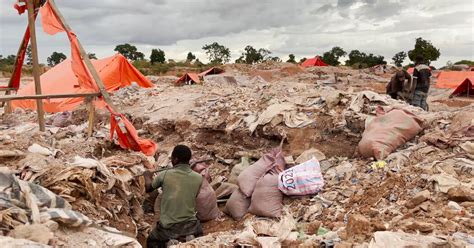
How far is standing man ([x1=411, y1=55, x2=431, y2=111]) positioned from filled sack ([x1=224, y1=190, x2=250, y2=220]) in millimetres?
4017

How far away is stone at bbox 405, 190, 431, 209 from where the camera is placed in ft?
12.6

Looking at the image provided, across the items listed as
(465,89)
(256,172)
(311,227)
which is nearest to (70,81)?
(256,172)

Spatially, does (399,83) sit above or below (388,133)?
above

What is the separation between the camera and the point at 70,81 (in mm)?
11875

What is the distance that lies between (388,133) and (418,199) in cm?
147

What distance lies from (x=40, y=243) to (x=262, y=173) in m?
2.78

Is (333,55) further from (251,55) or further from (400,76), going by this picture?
(400,76)

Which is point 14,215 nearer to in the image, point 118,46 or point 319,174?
point 319,174

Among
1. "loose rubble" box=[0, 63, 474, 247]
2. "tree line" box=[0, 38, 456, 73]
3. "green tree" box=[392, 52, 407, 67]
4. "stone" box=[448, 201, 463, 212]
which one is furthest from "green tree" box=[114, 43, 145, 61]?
"stone" box=[448, 201, 463, 212]

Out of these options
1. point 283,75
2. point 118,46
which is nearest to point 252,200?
point 283,75

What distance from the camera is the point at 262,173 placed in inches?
198

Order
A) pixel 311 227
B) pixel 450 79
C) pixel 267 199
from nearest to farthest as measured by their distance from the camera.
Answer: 1. pixel 311 227
2. pixel 267 199
3. pixel 450 79

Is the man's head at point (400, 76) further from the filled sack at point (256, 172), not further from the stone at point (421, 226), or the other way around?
the stone at point (421, 226)

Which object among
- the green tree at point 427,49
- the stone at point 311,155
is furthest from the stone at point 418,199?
the green tree at point 427,49
